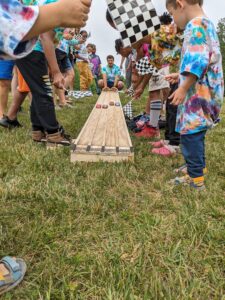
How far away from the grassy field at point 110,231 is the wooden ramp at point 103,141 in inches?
5.7

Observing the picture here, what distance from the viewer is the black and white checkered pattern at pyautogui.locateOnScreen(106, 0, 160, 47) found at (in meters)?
3.40

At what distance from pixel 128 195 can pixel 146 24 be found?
1.94 metres

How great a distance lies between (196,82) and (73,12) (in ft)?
4.20

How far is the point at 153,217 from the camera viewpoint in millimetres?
1948

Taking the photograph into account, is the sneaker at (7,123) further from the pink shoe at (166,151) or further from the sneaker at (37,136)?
the pink shoe at (166,151)

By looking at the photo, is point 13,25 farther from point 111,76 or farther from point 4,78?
point 111,76

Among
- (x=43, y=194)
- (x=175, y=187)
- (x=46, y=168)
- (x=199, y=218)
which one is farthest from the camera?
(x=46, y=168)

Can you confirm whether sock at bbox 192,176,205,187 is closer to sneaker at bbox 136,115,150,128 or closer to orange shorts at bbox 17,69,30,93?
sneaker at bbox 136,115,150,128

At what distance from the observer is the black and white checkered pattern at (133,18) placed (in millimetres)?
3400

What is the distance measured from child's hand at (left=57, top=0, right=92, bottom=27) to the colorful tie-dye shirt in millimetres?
147

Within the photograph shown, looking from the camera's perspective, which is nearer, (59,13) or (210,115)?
(59,13)

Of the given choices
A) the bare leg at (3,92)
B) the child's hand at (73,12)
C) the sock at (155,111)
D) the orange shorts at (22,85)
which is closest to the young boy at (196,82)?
the child's hand at (73,12)

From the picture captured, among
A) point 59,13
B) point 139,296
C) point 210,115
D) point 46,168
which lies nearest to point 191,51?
point 210,115

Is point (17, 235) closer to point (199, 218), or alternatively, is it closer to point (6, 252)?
point (6, 252)
